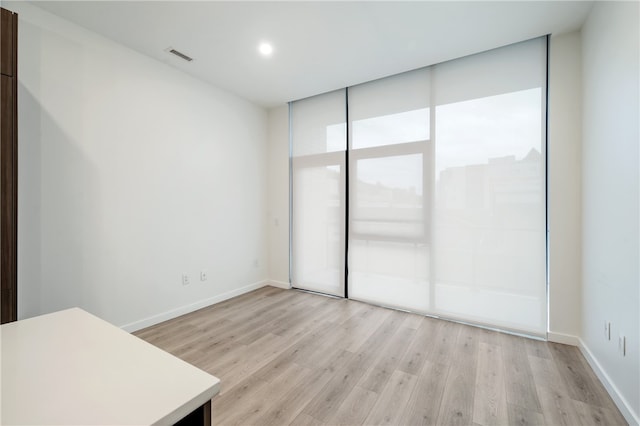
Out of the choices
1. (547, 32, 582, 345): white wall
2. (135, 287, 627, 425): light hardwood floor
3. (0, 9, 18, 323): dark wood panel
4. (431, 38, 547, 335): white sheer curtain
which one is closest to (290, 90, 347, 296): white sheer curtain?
(135, 287, 627, 425): light hardwood floor

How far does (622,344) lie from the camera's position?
5.45 ft

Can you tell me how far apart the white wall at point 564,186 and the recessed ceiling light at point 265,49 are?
8.53 ft

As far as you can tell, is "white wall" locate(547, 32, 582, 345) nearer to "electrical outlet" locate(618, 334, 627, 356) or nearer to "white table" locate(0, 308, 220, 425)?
"electrical outlet" locate(618, 334, 627, 356)

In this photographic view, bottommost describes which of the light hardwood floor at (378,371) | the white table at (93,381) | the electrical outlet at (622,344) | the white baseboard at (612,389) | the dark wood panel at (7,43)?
the light hardwood floor at (378,371)

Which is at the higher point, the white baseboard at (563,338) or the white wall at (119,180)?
the white wall at (119,180)

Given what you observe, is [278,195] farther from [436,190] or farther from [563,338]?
[563,338]

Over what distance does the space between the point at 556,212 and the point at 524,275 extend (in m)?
0.64

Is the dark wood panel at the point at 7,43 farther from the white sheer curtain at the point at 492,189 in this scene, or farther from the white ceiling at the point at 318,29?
the white sheer curtain at the point at 492,189

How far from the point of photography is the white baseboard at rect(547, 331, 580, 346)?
2404 mm

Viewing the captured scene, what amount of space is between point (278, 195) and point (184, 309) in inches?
78.6

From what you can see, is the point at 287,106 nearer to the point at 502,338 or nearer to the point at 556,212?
the point at 556,212

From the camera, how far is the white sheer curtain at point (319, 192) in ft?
12.3

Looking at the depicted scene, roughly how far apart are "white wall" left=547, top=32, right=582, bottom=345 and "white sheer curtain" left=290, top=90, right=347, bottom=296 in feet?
7.09

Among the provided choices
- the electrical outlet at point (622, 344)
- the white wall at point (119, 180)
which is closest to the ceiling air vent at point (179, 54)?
the white wall at point (119, 180)
